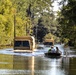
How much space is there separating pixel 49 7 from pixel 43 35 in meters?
47.5

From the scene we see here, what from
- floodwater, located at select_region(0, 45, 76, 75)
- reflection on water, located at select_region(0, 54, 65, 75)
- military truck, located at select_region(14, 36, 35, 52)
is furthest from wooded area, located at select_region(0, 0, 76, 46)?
reflection on water, located at select_region(0, 54, 65, 75)

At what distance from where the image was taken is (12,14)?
105 metres

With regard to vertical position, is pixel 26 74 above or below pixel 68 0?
below

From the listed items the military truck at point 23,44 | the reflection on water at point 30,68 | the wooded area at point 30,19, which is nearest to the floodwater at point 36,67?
the reflection on water at point 30,68

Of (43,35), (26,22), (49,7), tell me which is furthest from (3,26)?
(43,35)

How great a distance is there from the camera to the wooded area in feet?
208

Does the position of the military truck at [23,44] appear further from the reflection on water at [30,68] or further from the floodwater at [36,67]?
the reflection on water at [30,68]

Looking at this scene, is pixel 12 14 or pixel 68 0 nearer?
pixel 68 0

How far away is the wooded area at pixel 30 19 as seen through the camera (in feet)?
208

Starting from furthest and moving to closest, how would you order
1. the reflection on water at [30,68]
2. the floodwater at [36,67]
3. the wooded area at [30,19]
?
1. the wooded area at [30,19]
2. the floodwater at [36,67]
3. the reflection on water at [30,68]

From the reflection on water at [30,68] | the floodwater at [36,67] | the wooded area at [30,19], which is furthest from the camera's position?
the wooded area at [30,19]

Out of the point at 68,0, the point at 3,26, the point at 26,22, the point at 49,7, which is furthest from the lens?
the point at 49,7

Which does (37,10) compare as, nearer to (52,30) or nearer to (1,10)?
(1,10)

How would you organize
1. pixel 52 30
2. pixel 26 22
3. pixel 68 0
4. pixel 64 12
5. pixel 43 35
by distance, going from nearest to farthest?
pixel 68 0 < pixel 64 12 < pixel 26 22 < pixel 43 35 < pixel 52 30
